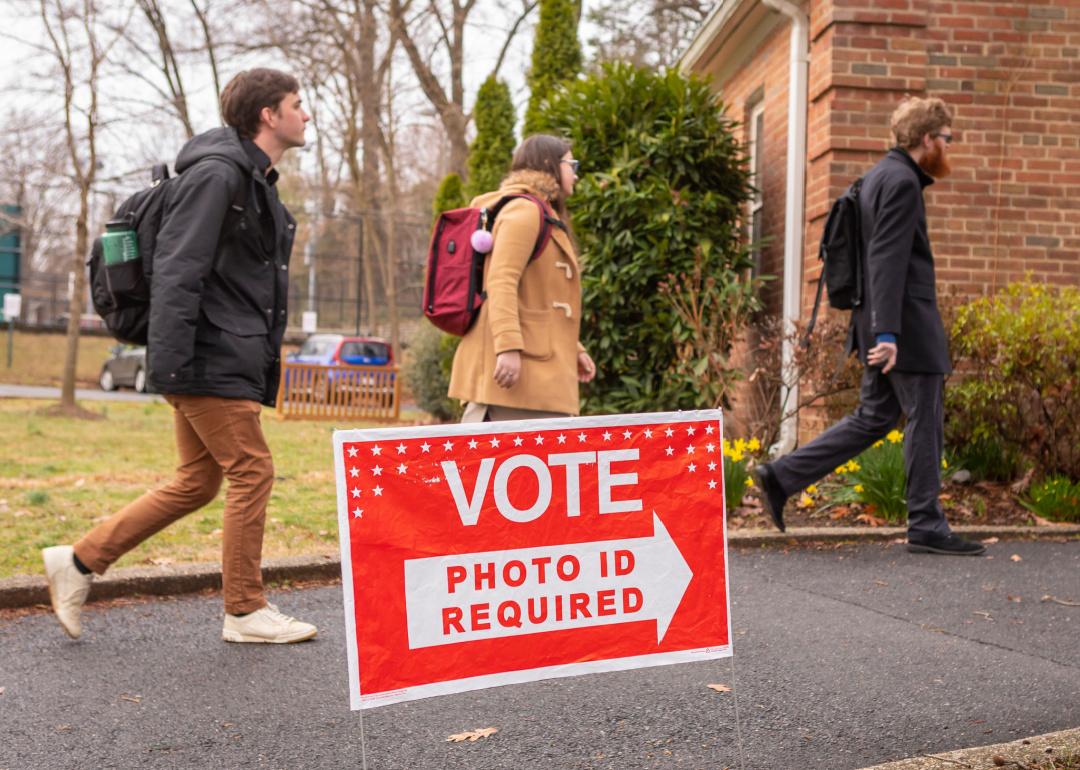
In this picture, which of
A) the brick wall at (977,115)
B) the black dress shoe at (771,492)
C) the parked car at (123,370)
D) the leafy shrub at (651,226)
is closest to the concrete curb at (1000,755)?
the black dress shoe at (771,492)

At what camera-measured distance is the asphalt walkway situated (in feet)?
10.4

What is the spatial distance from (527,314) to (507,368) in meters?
0.31

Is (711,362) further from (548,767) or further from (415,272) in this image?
(415,272)

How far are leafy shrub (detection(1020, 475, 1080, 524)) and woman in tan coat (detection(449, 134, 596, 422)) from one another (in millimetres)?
3246

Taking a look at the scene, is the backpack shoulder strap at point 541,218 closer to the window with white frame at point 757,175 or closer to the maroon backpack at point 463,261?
the maroon backpack at point 463,261

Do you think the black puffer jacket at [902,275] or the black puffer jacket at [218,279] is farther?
the black puffer jacket at [902,275]

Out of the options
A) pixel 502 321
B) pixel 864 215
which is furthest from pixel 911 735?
pixel 864 215

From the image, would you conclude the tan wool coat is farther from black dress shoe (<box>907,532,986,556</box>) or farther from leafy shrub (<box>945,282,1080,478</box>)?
leafy shrub (<box>945,282,1080,478</box>)

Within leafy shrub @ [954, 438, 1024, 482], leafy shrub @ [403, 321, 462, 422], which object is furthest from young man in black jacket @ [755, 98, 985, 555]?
leafy shrub @ [403, 321, 462, 422]

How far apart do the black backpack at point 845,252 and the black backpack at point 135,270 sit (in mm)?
3139

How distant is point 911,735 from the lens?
10.7 feet

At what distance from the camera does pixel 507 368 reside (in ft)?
14.9

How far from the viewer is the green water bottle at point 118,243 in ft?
13.3

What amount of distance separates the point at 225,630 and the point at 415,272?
1444 inches
